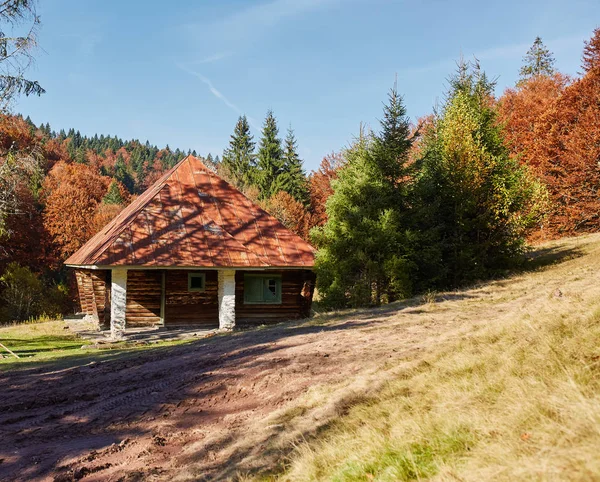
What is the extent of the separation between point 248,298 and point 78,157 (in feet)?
226

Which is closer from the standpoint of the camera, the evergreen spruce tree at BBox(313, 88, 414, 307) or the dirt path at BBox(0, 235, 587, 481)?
the dirt path at BBox(0, 235, 587, 481)

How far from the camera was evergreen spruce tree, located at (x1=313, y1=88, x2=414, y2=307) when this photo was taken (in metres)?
16.2

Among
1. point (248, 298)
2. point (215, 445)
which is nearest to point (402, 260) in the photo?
point (248, 298)

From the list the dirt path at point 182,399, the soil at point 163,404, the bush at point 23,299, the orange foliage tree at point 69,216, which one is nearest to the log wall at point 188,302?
the dirt path at point 182,399

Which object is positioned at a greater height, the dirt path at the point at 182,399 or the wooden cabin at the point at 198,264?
the wooden cabin at the point at 198,264

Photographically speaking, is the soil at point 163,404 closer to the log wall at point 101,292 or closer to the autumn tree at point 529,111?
the log wall at point 101,292

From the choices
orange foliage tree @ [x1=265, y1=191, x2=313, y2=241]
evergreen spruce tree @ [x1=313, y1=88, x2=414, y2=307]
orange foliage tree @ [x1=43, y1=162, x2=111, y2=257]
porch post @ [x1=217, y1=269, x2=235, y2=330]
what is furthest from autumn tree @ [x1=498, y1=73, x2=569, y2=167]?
orange foliage tree @ [x1=43, y1=162, x2=111, y2=257]

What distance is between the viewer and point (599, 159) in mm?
26328

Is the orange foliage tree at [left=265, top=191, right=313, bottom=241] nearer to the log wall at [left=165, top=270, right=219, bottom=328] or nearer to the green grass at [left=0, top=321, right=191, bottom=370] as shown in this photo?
the green grass at [left=0, top=321, right=191, bottom=370]

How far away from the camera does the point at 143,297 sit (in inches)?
709

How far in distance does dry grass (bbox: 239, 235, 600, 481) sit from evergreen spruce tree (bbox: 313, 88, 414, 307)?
905 centimetres

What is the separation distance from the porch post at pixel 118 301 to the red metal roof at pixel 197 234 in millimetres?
615

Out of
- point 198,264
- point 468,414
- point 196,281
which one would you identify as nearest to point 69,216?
point 196,281

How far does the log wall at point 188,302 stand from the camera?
18.2m
